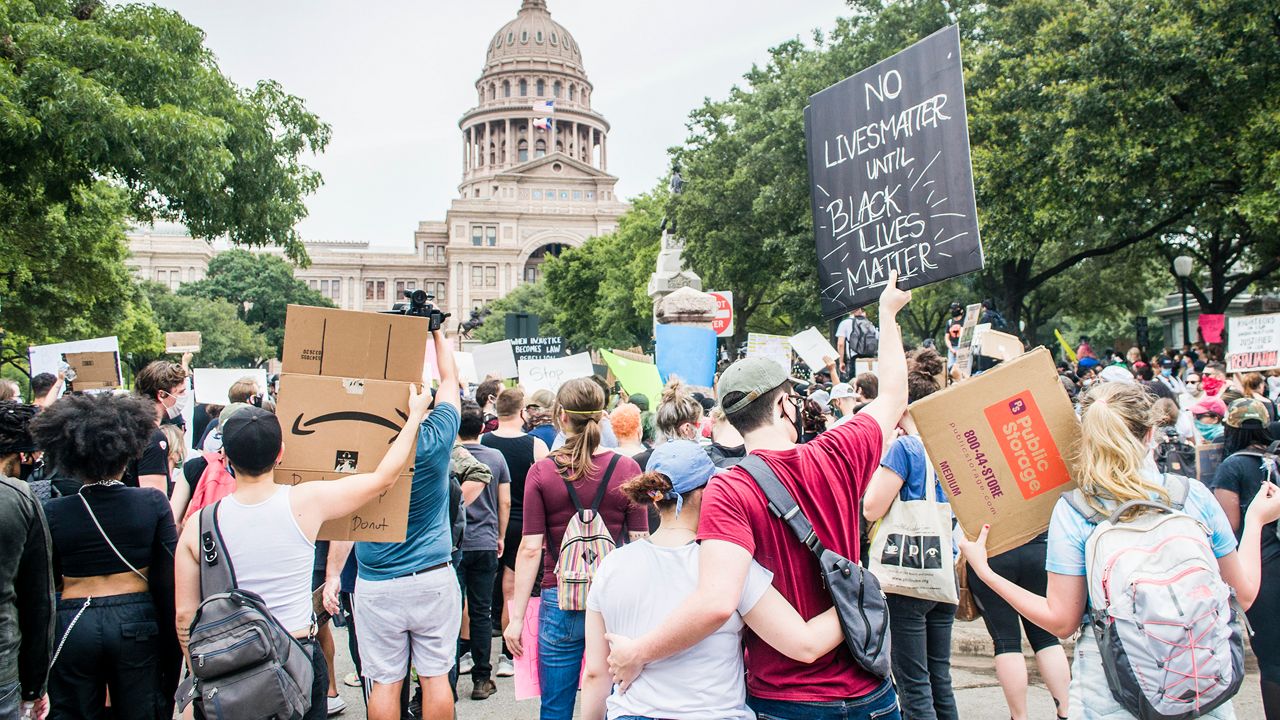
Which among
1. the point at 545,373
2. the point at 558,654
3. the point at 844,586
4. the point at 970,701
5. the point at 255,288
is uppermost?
the point at 255,288

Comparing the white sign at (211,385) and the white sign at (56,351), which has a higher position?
the white sign at (56,351)

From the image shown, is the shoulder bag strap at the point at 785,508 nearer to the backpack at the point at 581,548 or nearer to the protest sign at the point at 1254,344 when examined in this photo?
the backpack at the point at 581,548

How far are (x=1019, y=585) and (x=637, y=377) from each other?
17.2ft

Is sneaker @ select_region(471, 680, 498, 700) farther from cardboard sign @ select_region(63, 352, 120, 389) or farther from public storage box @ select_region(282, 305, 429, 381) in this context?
cardboard sign @ select_region(63, 352, 120, 389)

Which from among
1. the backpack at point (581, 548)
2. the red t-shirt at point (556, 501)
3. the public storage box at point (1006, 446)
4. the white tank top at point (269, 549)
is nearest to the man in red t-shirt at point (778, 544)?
the public storage box at point (1006, 446)

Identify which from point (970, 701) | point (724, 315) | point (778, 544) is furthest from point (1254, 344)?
point (778, 544)

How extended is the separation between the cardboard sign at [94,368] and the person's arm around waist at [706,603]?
29.8 ft

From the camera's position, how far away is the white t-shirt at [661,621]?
2713mm

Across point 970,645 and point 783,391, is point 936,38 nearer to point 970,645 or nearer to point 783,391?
point 783,391

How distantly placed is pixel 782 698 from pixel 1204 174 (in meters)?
16.9

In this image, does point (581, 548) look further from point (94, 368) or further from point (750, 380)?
point (94, 368)

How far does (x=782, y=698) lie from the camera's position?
2.70 meters

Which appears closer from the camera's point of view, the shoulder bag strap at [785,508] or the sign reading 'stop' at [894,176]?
the shoulder bag strap at [785,508]

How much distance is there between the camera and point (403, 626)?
170 inches
